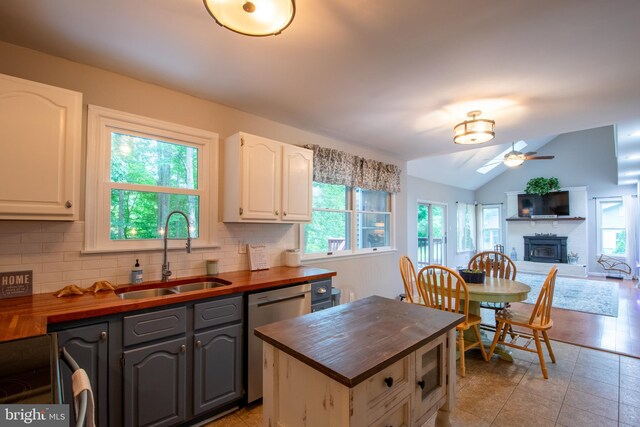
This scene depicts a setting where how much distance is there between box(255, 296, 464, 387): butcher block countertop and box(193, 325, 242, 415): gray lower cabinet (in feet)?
2.65

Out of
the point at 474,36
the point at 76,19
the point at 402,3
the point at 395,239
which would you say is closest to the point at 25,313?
the point at 76,19

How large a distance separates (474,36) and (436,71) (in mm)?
420

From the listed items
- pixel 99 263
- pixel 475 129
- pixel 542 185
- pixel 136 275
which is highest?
pixel 542 185

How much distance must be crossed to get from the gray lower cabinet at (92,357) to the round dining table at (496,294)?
2844 mm

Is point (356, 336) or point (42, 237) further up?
point (42, 237)

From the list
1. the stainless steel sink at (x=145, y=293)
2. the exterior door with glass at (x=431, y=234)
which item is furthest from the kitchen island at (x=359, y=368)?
the exterior door with glass at (x=431, y=234)

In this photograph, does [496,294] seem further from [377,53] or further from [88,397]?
[88,397]

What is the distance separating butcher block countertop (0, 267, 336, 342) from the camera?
136 cm

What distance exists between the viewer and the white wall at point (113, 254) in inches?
75.0

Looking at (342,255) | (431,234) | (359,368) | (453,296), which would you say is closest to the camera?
(359,368)

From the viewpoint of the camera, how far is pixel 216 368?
207cm

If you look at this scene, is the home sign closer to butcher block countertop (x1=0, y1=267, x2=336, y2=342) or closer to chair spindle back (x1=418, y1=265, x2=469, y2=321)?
butcher block countertop (x1=0, y1=267, x2=336, y2=342)

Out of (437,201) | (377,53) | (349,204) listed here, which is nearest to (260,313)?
(377,53)

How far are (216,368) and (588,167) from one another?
35.0ft
